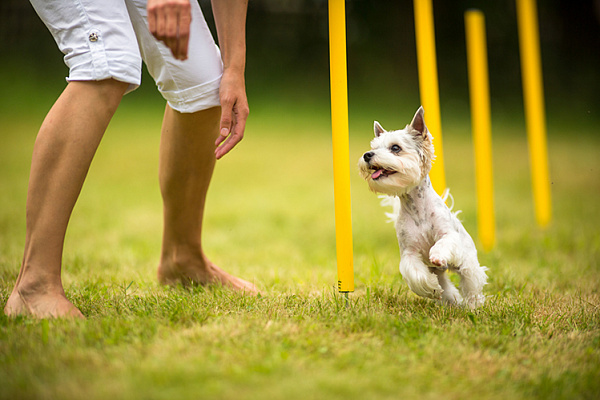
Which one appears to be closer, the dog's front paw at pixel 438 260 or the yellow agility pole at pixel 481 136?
the dog's front paw at pixel 438 260

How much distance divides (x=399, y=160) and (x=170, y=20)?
3.52 ft

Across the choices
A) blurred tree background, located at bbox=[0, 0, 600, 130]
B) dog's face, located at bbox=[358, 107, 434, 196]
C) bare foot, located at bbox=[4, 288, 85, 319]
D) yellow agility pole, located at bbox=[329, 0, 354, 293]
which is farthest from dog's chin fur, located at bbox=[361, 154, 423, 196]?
blurred tree background, located at bbox=[0, 0, 600, 130]

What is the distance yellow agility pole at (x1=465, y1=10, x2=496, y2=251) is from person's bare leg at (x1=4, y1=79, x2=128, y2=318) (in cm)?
304

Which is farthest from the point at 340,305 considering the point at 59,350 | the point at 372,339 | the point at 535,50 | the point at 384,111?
the point at 384,111

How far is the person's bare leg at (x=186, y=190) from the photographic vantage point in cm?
264

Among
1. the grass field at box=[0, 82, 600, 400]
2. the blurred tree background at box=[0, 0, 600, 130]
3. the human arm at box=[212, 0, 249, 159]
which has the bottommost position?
the grass field at box=[0, 82, 600, 400]

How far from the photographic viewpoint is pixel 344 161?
2.35 meters

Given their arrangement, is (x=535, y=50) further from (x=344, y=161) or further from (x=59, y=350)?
(x=59, y=350)

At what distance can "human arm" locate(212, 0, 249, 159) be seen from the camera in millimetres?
2334

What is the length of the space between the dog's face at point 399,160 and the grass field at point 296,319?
51 centimetres

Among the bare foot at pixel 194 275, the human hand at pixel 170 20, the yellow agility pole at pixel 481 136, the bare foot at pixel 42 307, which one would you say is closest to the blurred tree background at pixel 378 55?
the yellow agility pole at pixel 481 136

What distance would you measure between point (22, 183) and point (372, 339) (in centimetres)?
542

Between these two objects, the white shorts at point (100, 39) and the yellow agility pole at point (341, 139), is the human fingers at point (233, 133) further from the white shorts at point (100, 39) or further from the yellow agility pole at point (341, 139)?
the yellow agility pole at point (341, 139)

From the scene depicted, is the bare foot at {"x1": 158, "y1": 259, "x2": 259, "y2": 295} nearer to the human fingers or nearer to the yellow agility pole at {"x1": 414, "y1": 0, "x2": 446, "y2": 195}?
the human fingers
